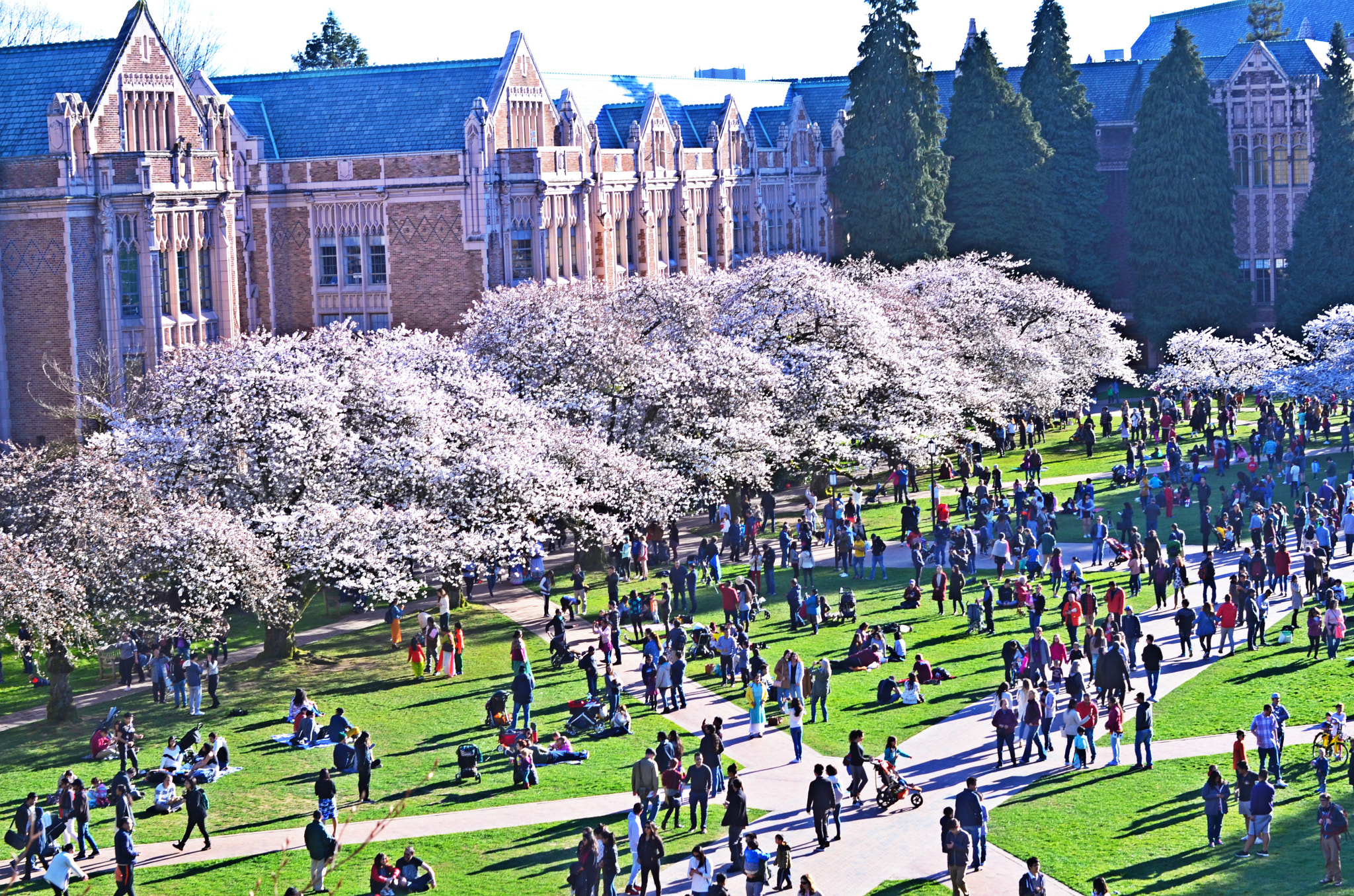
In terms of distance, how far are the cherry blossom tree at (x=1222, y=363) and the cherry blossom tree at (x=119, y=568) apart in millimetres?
48072

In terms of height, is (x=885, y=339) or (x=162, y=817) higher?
(x=885, y=339)

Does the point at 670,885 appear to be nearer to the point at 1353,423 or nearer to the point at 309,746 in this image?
the point at 309,746

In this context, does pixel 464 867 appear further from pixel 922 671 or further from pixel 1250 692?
pixel 1250 692

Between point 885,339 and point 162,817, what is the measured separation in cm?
3533

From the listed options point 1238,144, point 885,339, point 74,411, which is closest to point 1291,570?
point 885,339

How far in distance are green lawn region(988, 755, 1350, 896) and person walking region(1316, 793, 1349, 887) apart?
29 cm

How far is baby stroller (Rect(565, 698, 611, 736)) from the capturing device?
35.3m

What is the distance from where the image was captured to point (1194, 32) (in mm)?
118062

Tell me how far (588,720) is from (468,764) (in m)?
3.58

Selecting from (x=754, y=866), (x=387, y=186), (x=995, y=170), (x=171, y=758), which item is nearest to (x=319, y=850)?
A: (x=754, y=866)

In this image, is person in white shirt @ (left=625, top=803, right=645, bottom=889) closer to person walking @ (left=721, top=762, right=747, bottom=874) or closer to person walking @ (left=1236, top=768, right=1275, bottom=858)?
person walking @ (left=721, top=762, right=747, bottom=874)

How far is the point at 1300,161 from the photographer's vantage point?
311 feet

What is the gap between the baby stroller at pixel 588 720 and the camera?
3534 cm

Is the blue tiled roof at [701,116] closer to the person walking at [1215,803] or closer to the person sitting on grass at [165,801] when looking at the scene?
the person sitting on grass at [165,801]
